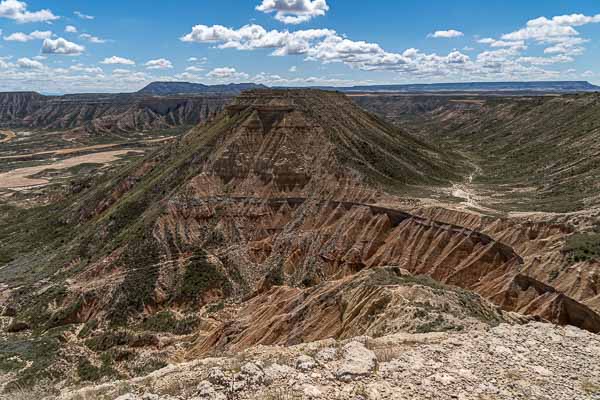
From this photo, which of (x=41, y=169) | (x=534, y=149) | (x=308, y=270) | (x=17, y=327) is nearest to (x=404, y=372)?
(x=308, y=270)

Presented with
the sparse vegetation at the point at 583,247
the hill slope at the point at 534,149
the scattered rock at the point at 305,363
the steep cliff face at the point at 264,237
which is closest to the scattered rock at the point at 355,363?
the scattered rock at the point at 305,363

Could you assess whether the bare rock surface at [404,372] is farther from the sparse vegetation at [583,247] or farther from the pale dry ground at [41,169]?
the pale dry ground at [41,169]

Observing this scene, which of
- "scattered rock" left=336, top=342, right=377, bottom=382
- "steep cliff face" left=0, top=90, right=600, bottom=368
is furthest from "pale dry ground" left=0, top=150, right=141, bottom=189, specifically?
"scattered rock" left=336, top=342, right=377, bottom=382

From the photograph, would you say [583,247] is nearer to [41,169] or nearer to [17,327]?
[17,327]

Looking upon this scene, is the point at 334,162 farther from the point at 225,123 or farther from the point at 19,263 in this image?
the point at 19,263

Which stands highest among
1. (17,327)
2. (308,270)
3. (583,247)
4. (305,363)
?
(305,363)
